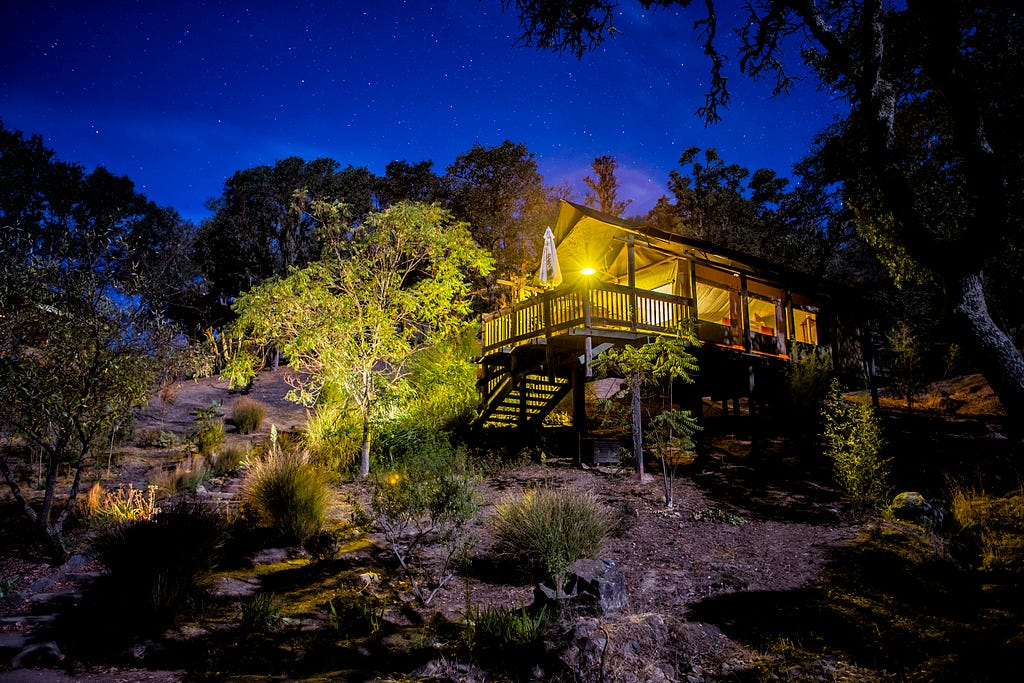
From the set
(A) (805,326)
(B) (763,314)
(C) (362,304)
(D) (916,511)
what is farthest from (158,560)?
(A) (805,326)

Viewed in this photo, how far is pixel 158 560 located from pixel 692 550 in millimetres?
6973

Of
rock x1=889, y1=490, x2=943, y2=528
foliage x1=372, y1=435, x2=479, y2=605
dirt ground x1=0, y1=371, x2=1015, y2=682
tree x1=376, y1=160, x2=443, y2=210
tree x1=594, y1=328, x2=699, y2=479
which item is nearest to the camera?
dirt ground x1=0, y1=371, x2=1015, y2=682

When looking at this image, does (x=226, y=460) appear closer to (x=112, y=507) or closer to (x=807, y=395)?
(x=112, y=507)

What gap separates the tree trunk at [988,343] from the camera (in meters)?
6.15

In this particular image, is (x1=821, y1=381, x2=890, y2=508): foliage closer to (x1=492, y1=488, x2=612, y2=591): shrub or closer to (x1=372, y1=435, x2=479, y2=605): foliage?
(x1=492, y1=488, x2=612, y2=591): shrub

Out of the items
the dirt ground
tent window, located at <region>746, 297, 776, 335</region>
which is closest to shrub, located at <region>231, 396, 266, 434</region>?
the dirt ground

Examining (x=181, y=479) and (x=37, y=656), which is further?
(x=181, y=479)

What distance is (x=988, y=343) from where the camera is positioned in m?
6.29

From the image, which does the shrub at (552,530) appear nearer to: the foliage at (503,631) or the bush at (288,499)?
the foliage at (503,631)

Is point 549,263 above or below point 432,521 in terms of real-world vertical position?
above

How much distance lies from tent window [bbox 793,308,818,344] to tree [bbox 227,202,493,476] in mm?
15050

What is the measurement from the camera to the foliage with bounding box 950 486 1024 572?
6.12 m

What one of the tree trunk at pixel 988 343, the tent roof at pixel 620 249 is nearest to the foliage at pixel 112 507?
the tree trunk at pixel 988 343

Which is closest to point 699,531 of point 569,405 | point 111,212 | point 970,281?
point 970,281
